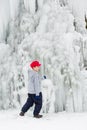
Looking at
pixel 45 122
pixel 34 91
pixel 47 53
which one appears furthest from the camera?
pixel 47 53

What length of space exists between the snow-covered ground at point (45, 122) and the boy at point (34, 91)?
172mm

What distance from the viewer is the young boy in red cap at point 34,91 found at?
9.23 metres

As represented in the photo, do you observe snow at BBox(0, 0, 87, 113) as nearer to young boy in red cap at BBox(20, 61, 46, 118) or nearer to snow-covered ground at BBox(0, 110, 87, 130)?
snow-covered ground at BBox(0, 110, 87, 130)

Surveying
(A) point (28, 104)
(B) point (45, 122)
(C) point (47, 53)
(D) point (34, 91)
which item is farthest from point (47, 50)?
(B) point (45, 122)

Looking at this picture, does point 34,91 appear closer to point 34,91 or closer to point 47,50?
point 34,91

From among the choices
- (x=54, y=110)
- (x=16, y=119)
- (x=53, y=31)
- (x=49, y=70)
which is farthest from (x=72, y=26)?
(x=16, y=119)

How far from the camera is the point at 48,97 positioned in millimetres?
9984

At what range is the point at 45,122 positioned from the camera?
29.0ft

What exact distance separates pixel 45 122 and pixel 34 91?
0.72 metres

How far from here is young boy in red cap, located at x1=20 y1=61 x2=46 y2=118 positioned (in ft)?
30.3

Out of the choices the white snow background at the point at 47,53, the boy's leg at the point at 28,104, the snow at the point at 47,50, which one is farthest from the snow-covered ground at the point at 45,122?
the snow at the point at 47,50

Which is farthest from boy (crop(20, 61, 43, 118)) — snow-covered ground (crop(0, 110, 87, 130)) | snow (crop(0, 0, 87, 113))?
snow (crop(0, 0, 87, 113))

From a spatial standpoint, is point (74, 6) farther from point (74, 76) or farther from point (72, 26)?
point (74, 76)

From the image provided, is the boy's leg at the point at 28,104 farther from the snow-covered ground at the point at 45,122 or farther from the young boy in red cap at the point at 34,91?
the snow-covered ground at the point at 45,122
